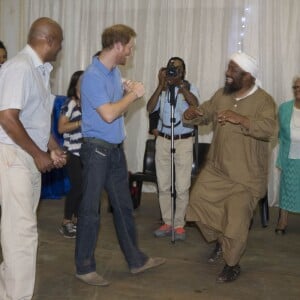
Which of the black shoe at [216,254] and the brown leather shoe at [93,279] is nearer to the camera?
the brown leather shoe at [93,279]

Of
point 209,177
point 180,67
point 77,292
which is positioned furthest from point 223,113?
point 77,292

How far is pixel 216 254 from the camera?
4.29 m

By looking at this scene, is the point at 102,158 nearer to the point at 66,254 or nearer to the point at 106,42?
the point at 106,42

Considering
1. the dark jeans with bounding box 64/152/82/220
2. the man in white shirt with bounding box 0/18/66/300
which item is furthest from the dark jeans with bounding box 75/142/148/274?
the dark jeans with bounding box 64/152/82/220

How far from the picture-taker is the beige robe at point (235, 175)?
3773 millimetres

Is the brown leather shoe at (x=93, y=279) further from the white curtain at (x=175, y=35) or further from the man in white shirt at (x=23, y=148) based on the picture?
the white curtain at (x=175, y=35)

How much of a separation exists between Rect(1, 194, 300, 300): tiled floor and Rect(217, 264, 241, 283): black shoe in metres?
0.05

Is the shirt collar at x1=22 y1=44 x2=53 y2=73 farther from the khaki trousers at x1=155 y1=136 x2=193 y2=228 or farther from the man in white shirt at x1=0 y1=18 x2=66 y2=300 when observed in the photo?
the khaki trousers at x1=155 y1=136 x2=193 y2=228

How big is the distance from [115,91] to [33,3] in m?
4.10

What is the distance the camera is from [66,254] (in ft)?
14.2

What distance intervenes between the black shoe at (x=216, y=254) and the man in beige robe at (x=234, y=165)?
303 millimetres

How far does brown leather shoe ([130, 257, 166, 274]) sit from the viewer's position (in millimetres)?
3881

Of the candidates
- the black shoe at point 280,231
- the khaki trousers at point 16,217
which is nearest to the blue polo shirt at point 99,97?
the khaki trousers at point 16,217

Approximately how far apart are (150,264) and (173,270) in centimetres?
20
